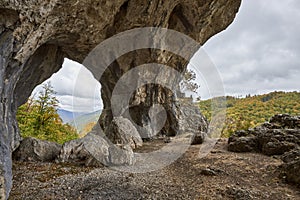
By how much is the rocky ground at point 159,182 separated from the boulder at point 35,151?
0.73 meters

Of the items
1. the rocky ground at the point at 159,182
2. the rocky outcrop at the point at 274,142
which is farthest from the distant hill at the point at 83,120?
the rocky outcrop at the point at 274,142

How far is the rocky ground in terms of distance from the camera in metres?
4.98

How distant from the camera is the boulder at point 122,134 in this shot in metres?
13.2

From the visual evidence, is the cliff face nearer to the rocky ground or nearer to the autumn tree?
A: the rocky ground

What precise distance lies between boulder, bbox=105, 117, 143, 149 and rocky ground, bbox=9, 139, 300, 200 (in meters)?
5.71

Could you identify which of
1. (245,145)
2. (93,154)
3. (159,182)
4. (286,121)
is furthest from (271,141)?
(93,154)

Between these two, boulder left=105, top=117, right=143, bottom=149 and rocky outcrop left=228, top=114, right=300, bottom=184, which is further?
boulder left=105, top=117, right=143, bottom=149

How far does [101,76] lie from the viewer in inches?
703

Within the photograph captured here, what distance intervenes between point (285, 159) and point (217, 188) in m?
4.10

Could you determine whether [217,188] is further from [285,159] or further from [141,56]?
[141,56]

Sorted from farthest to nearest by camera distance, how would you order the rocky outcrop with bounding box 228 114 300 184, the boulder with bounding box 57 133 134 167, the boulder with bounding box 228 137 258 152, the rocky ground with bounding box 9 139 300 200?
the boulder with bounding box 228 137 258 152, the rocky outcrop with bounding box 228 114 300 184, the boulder with bounding box 57 133 134 167, the rocky ground with bounding box 9 139 300 200

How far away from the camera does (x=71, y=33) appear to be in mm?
10508

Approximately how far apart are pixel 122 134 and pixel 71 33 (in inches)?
296

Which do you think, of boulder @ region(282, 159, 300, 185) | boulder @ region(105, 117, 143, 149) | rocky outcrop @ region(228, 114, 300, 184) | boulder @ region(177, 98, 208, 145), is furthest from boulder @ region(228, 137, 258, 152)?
boulder @ region(177, 98, 208, 145)
